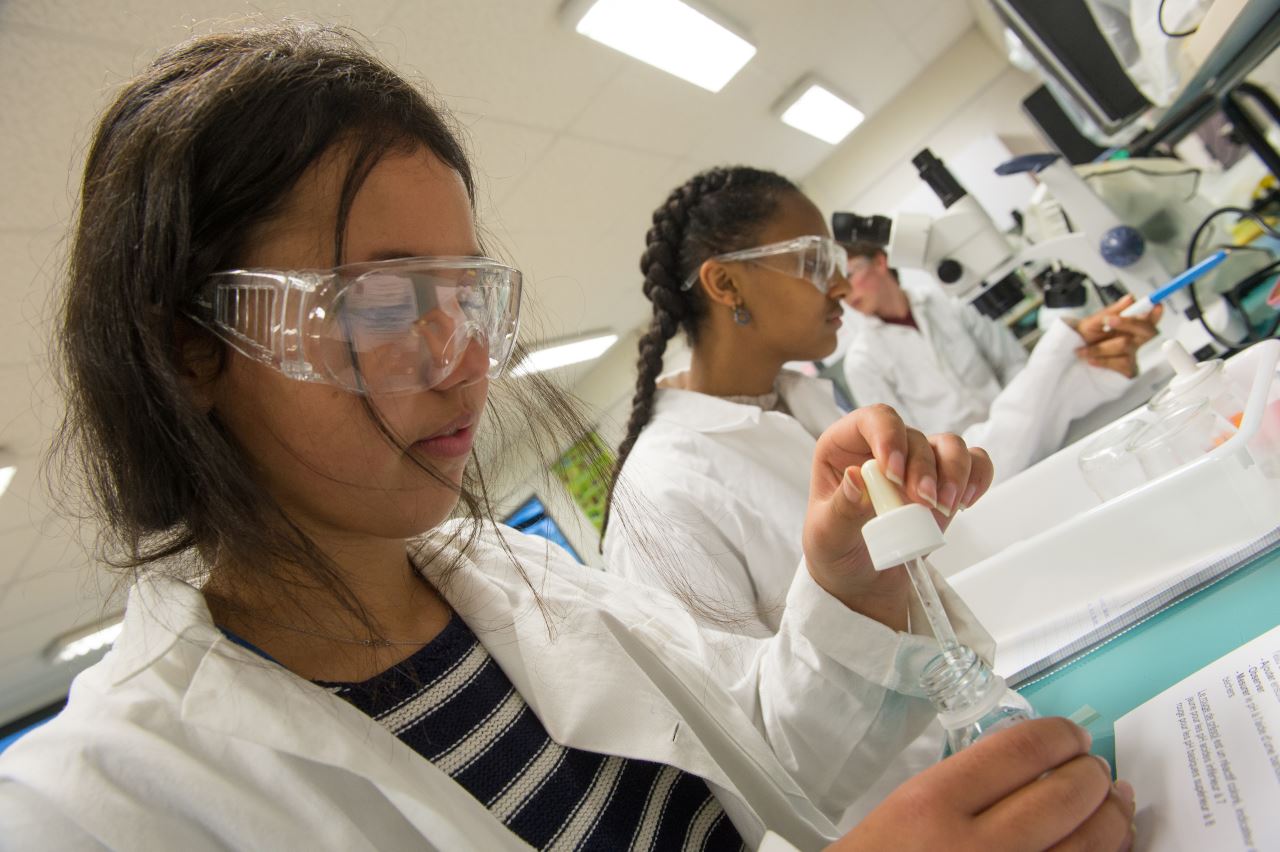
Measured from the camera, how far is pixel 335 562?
79 centimetres

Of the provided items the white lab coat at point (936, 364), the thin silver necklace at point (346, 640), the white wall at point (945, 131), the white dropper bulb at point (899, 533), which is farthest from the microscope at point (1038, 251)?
the white wall at point (945, 131)

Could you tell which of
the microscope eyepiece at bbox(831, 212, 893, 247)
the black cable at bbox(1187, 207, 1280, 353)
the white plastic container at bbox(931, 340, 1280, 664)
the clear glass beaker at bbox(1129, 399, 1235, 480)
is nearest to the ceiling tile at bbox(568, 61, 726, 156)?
the microscope eyepiece at bbox(831, 212, 893, 247)

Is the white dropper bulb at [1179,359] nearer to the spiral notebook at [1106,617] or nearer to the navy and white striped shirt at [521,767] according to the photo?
the spiral notebook at [1106,617]

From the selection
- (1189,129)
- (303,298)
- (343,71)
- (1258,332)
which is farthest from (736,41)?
(303,298)

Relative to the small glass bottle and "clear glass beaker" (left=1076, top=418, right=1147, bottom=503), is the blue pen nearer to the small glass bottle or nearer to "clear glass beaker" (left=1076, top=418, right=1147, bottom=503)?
"clear glass beaker" (left=1076, top=418, right=1147, bottom=503)

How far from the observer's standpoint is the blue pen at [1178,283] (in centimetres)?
145

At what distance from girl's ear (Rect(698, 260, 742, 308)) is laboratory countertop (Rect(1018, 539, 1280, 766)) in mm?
1256

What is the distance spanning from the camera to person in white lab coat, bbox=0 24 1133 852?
21.9 inches

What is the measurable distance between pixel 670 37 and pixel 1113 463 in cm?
274

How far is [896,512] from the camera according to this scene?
58 cm

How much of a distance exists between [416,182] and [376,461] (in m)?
0.29

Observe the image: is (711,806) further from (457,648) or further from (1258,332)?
(1258,332)

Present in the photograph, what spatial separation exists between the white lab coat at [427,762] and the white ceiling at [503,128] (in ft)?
0.93

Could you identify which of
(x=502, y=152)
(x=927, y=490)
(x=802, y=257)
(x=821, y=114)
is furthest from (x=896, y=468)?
(x=821, y=114)
